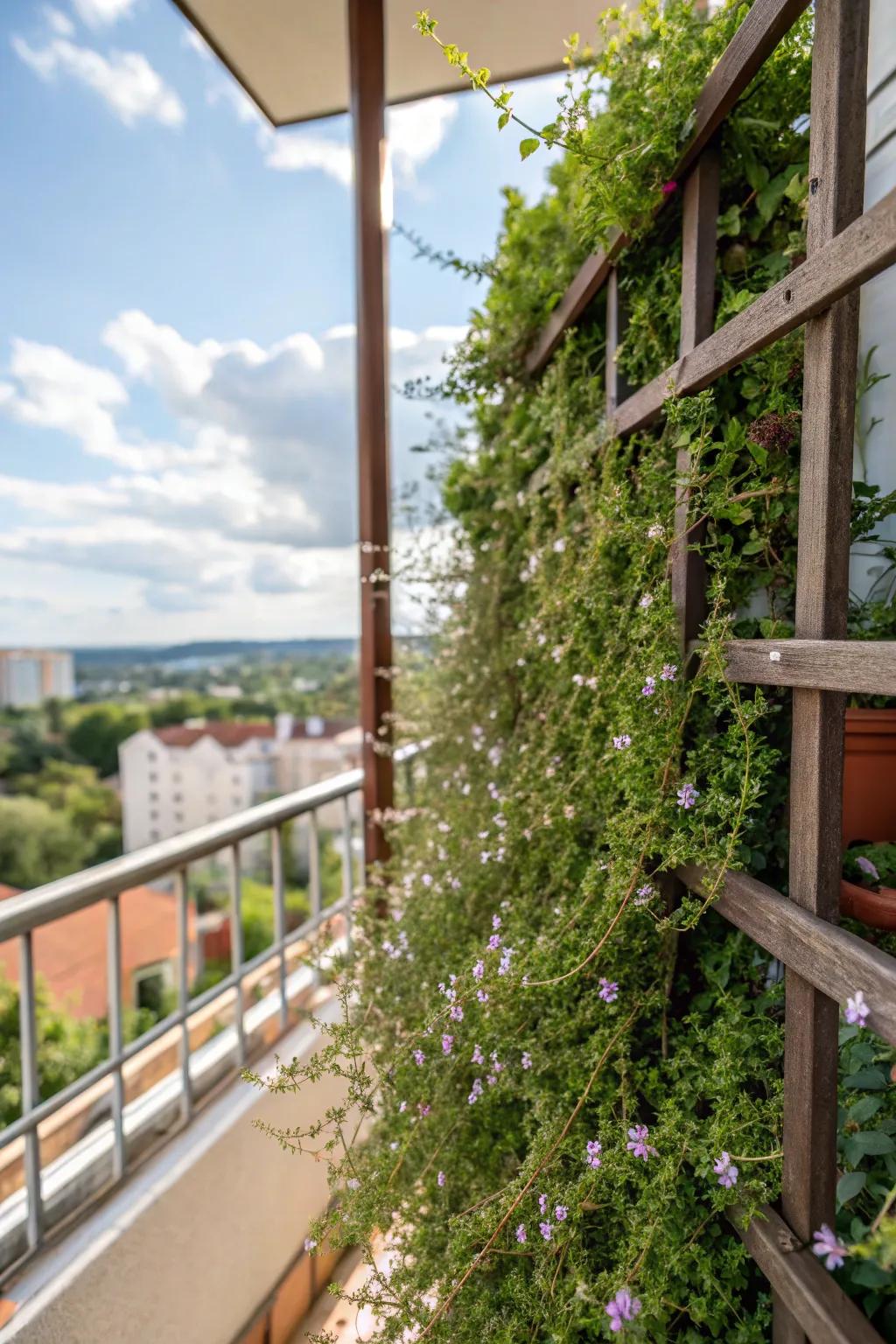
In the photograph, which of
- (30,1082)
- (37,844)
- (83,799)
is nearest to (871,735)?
(30,1082)

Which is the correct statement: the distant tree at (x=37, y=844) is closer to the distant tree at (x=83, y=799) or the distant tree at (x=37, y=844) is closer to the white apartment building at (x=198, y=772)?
the distant tree at (x=83, y=799)

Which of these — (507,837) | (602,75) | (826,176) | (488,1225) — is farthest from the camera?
(507,837)

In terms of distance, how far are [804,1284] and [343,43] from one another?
2.91 m

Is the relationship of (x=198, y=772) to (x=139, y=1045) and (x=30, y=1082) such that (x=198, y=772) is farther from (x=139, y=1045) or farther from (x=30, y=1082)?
(x=30, y=1082)

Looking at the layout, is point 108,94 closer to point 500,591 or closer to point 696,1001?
point 500,591

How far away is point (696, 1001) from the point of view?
919 millimetres

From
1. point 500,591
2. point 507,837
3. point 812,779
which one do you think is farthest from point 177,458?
point 812,779

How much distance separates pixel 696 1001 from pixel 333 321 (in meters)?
2.47

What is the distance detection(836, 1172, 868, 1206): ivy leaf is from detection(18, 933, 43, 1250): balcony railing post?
1236 mm

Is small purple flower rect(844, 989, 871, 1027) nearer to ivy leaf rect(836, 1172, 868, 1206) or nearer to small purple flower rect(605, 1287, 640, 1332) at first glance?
ivy leaf rect(836, 1172, 868, 1206)

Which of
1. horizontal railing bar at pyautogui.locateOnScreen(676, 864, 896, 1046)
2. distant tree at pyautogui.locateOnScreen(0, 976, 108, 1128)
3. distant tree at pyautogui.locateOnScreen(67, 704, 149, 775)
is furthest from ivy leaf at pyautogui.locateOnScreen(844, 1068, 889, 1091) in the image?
distant tree at pyautogui.locateOnScreen(0, 976, 108, 1128)

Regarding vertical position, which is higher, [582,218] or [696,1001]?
[582,218]

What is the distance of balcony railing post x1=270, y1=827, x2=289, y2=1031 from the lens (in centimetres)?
195

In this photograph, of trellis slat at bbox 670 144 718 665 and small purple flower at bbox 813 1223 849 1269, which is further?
trellis slat at bbox 670 144 718 665
